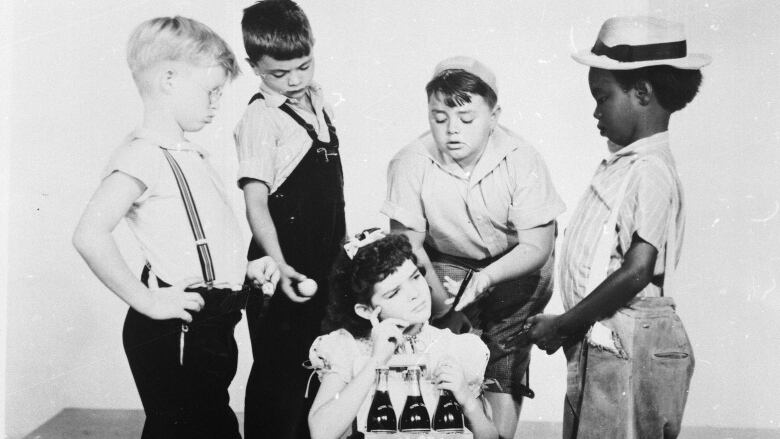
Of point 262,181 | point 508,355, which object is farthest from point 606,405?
point 262,181

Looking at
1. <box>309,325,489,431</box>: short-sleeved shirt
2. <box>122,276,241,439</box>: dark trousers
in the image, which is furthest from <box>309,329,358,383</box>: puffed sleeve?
<box>122,276,241,439</box>: dark trousers

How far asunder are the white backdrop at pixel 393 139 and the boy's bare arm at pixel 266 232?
2.4 inches

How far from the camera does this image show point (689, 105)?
239 centimetres

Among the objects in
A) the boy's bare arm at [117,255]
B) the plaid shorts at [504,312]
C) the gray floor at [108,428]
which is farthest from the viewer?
the gray floor at [108,428]

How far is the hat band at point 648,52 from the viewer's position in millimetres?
2268

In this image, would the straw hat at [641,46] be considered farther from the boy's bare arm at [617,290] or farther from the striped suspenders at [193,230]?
the striped suspenders at [193,230]

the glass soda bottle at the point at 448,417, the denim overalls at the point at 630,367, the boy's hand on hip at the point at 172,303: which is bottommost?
the glass soda bottle at the point at 448,417

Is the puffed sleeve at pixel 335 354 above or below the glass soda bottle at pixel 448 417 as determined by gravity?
above

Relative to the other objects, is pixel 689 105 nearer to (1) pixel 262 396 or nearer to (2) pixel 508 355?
(2) pixel 508 355

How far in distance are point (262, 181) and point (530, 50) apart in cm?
83

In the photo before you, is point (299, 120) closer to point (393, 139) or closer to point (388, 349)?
point (393, 139)

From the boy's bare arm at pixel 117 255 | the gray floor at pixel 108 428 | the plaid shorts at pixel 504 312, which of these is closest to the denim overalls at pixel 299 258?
the boy's bare arm at pixel 117 255

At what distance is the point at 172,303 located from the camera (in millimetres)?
2297

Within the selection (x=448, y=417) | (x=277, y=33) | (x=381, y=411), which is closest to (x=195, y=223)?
(x=277, y=33)
